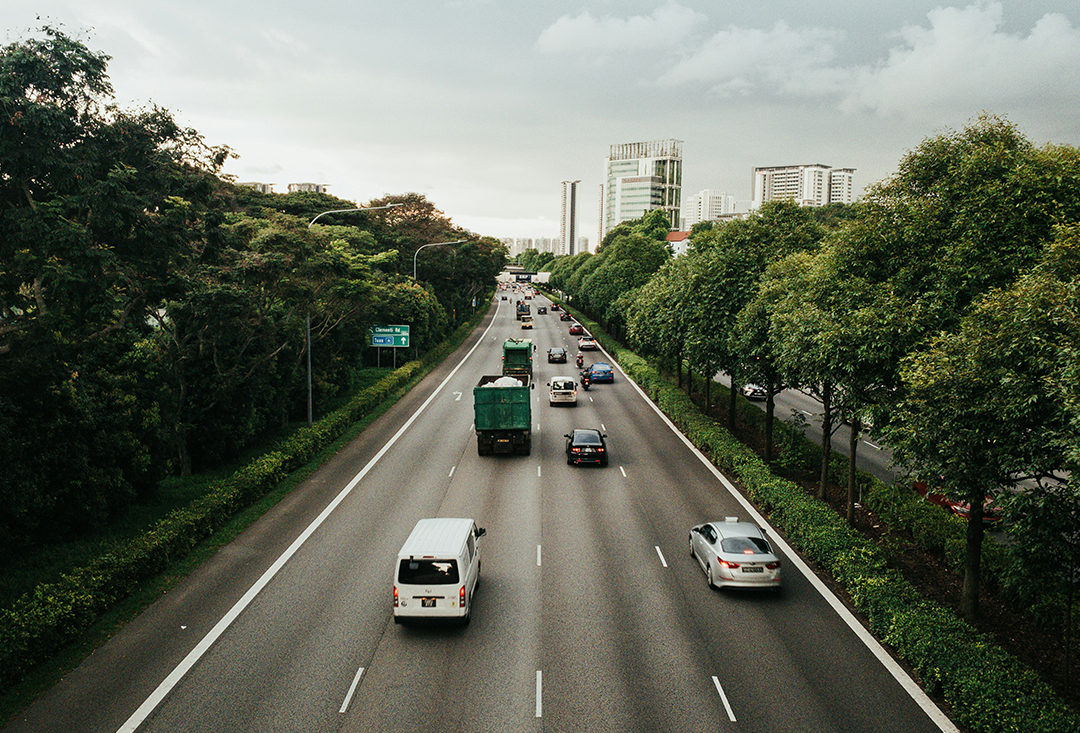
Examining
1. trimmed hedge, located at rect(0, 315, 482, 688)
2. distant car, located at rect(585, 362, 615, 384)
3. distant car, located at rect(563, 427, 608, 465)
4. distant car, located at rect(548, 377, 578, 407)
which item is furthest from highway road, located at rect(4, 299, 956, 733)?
distant car, located at rect(585, 362, 615, 384)

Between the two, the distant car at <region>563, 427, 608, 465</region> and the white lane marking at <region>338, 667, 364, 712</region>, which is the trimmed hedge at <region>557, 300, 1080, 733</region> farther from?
the white lane marking at <region>338, 667, 364, 712</region>

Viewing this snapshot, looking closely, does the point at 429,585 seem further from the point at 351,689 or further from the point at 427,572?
the point at 351,689

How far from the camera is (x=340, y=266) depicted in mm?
33531

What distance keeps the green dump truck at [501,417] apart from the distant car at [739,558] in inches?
534

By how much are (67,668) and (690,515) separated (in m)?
17.4

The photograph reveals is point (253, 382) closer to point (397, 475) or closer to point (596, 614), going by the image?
point (397, 475)

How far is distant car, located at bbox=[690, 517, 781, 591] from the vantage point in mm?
16656

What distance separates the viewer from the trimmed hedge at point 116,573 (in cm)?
1291

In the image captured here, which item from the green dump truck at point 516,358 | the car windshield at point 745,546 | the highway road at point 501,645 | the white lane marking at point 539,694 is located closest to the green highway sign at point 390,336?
the green dump truck at point 516,358

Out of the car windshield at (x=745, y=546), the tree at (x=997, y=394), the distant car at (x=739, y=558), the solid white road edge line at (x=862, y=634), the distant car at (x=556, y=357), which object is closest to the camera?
the tree at (x=997, y=394)

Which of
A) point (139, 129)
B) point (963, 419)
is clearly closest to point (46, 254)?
point (139, 129)

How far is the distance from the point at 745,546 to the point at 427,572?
7.86 m

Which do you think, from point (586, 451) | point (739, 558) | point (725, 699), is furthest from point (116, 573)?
point (586, 451)

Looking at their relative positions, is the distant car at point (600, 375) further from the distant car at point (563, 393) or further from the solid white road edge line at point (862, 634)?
the solid white road edge line at point (862, 634)
